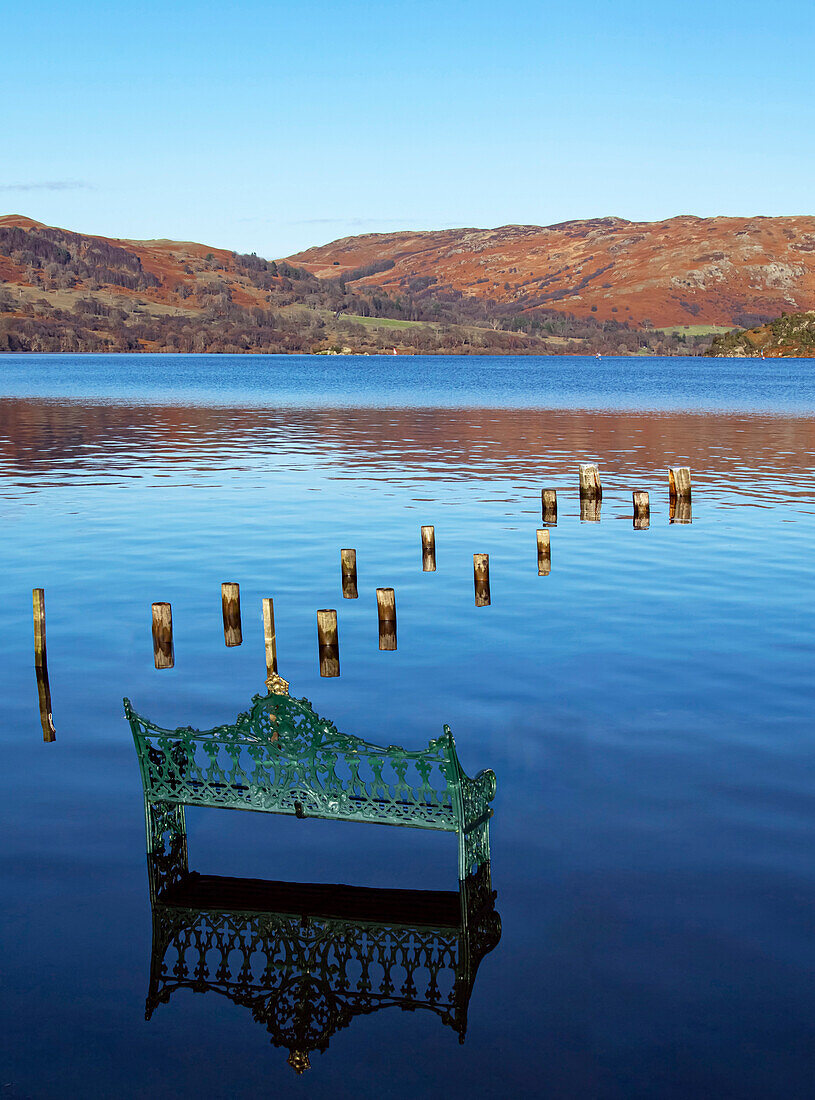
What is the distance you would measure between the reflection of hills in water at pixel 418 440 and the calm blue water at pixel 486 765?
9178 mm

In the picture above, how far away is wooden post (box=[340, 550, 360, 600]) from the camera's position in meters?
28.7

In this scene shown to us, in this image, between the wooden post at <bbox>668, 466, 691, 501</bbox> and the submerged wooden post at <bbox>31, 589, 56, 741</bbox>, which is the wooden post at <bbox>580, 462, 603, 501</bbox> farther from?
the submerged wooden post at <bbox>31, 589, 56, 741</bbox>

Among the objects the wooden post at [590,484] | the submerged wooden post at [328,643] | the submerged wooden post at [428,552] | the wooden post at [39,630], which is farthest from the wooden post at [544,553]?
the wooden post at [39,630]

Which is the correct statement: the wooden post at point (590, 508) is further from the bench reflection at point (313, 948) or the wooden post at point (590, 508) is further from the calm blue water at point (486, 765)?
the bench reflection at point (313, 948)

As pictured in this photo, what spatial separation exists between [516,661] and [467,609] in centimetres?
504

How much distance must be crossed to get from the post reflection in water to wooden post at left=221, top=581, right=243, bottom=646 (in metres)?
10.6

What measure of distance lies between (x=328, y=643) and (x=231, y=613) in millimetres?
2909

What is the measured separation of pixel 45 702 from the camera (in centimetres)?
2050

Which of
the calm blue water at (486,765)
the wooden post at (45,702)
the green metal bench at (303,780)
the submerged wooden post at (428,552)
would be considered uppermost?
the green metal bench at (303,780)

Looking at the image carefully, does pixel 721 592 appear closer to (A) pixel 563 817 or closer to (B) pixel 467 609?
(B) pixel 467 609

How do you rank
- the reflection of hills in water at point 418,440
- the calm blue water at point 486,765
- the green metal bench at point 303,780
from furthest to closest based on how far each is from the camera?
the reflection of hills in water at point 418,440, the green metal bench at point 303,780, the calm blue water at point 486,765

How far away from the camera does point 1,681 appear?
21.9 m

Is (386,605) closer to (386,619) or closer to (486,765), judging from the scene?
(386,619)

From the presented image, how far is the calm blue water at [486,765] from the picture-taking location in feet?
34.2
